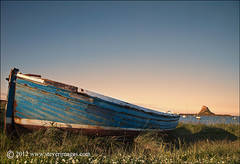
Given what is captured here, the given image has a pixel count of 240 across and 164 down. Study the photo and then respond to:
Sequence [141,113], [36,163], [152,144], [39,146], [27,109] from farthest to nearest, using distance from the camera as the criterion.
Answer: [141,113] → [27,109] → [152,144] → [39,146] → [36,163]

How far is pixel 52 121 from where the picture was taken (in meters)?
6.81

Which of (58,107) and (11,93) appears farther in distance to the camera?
(11,93)

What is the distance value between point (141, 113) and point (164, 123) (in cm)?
310

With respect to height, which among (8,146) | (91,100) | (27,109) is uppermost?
(91,100)

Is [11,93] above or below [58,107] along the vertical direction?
above

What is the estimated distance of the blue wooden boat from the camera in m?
6.71

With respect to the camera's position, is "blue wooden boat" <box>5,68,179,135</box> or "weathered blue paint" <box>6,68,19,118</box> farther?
"weathered blue paint" <box>6,68,19,118</box>

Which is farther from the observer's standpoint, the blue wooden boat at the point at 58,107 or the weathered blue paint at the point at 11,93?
the weathered blue paint at the point at 11,93

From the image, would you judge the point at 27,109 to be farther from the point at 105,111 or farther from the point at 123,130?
the point at 123,130

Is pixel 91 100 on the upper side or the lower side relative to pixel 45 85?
lower

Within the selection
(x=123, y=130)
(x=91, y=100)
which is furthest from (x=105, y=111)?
(x=123, y=130)

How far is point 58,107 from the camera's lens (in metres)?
6.77

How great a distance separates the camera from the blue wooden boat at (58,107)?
6715 mm

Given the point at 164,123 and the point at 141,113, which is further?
the point at 164,123
